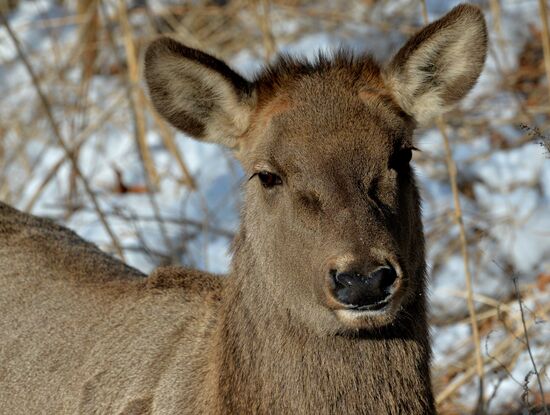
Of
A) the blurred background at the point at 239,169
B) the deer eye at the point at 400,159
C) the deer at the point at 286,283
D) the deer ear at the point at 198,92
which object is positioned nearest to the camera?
the deer at the point at 286,283

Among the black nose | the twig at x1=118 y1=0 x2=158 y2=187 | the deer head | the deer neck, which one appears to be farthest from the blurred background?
the black nose

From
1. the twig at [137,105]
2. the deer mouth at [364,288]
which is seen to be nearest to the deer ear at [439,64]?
the deer mouth at [364,288]

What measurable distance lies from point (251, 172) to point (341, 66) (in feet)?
1.95

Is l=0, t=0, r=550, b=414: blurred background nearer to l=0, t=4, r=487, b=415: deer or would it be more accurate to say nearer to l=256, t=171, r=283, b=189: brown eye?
l=0, t=4, r=487, b=415: deer

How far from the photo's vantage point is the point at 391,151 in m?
4.01

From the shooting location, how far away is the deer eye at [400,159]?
404cm

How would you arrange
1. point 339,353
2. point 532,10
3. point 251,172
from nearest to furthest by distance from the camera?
point 339,353 → point 251,172 → point 532,10

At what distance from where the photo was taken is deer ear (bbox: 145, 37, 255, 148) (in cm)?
423

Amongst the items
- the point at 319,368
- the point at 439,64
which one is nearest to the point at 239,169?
the point at 439,64

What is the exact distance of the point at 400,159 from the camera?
4.11 metres

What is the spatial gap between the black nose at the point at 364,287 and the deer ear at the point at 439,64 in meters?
1.05

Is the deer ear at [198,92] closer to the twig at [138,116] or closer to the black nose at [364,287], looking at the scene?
the black nose at [364,287]

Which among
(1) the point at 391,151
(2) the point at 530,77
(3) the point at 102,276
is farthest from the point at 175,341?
(2) the point at 530,77

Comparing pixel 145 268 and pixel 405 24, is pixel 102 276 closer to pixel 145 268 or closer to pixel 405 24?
pixel 145 268
